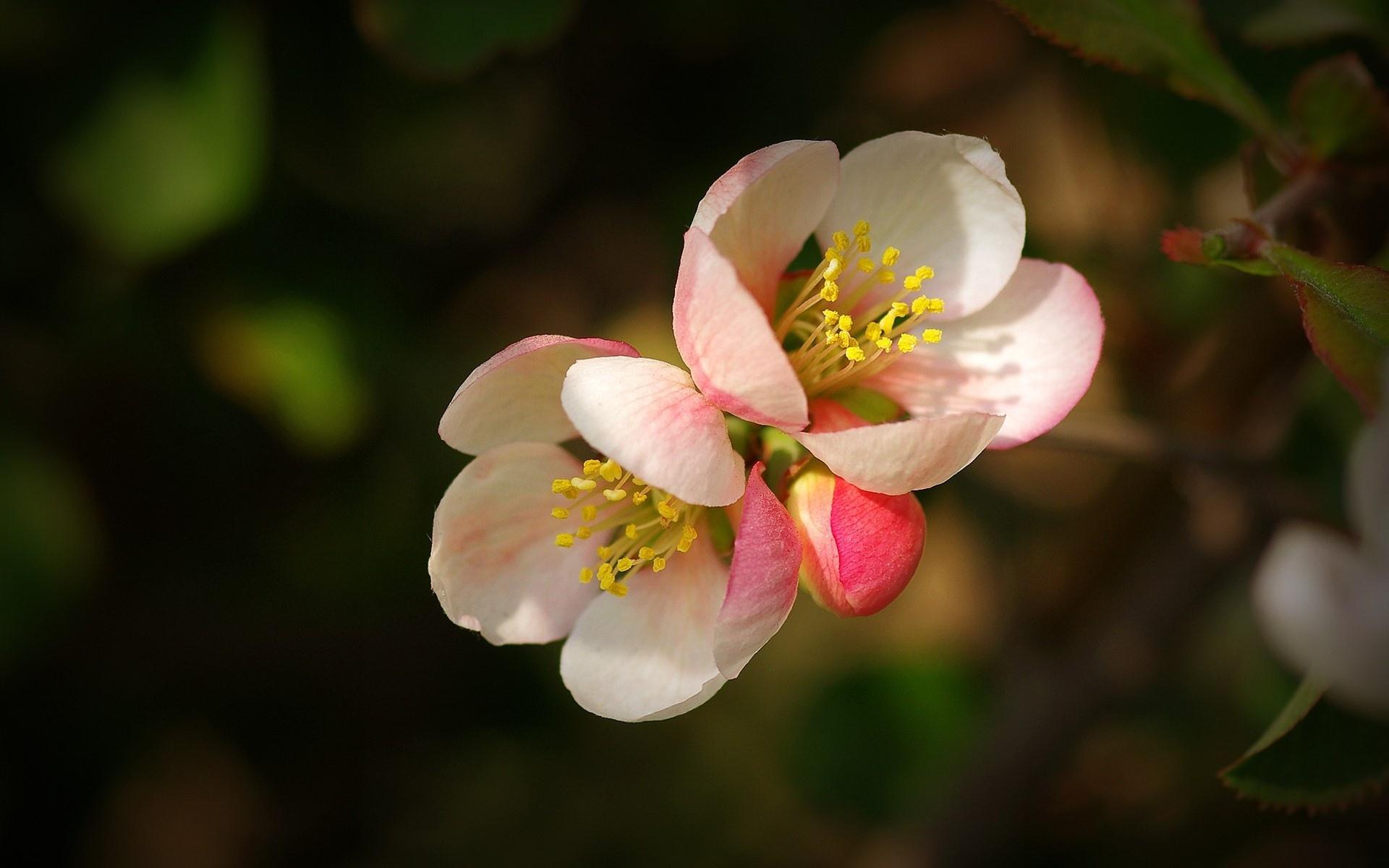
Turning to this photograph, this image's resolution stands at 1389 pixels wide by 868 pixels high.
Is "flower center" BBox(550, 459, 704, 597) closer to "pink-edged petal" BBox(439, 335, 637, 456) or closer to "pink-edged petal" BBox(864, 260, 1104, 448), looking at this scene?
"pink-edged petal" BBox(439, 335, 637, 456)

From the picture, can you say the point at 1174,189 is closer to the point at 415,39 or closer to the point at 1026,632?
the point at 1026,632

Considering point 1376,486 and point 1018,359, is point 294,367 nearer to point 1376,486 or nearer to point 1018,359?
point 1018,359

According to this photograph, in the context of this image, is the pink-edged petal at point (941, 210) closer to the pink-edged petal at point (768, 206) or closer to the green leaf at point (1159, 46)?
the pink-edged petal at point (768, 206)

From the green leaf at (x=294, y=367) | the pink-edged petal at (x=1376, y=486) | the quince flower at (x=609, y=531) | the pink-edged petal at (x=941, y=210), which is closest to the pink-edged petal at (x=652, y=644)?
the quince flower at (x=609, y=531)

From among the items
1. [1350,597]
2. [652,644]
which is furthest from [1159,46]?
[652,644]

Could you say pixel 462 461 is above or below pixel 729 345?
below

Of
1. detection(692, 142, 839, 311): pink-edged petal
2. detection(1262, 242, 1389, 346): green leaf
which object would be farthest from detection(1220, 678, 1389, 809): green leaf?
detection(692, 142, 839, 311): pink-edged petal
